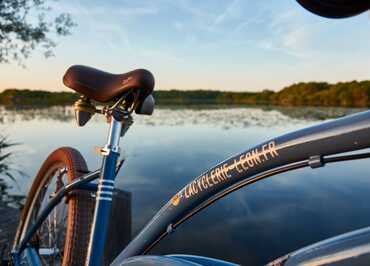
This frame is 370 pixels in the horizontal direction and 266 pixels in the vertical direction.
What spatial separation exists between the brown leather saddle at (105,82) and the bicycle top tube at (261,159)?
39cm

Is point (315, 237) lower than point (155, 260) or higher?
lower

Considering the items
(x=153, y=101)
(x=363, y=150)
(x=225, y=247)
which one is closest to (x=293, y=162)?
(x=363, y=150)

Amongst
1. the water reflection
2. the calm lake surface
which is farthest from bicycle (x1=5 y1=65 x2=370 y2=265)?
the water reflection

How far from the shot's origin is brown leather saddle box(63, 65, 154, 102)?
4.03 ft

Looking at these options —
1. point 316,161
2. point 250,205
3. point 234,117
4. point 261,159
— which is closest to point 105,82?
point 261,159

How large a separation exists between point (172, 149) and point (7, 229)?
674 centimetres

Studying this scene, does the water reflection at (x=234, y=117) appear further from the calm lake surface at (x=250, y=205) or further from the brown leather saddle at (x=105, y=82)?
the brown leather saddle at (x=105, y=82)

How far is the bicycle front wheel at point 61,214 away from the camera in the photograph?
4.96ft

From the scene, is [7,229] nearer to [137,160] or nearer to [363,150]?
[363,150]

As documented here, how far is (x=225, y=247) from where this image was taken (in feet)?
15.0

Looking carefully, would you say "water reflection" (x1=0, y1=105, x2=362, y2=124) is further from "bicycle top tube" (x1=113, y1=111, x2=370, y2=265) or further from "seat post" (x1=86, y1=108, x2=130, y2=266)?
"bicycle top tube" (x1=113, y1=111, x2=370, y2=265)

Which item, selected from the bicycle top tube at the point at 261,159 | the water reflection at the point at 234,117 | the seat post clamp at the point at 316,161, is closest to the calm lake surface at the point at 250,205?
the bicycle top tube at the point at 261,159

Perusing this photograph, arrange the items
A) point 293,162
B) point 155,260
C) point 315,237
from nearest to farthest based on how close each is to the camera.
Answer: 1. point 293,162
2. point 155,260
3. point 315,237

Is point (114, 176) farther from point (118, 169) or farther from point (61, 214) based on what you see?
point (61, 214)
